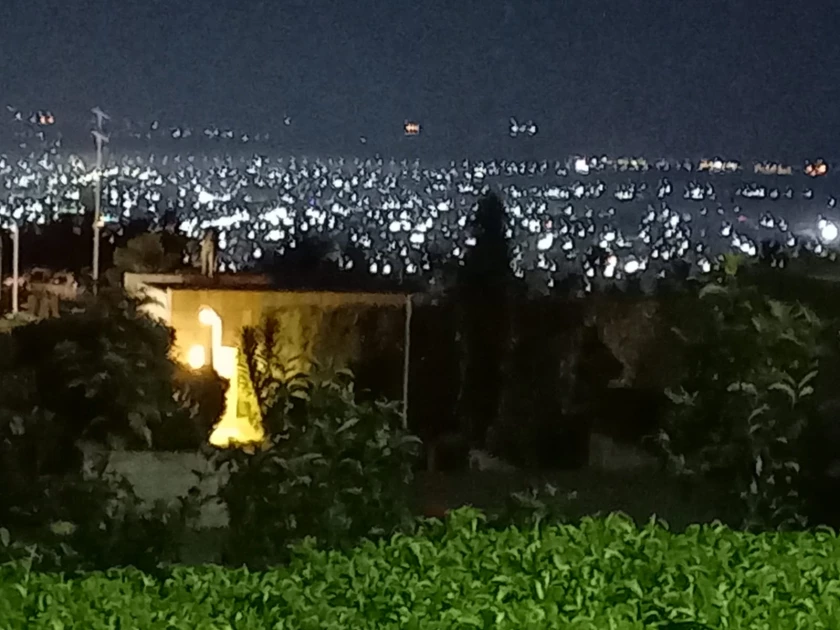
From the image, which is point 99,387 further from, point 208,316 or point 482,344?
point 482,344

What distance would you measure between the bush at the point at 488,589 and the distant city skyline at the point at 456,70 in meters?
2.78

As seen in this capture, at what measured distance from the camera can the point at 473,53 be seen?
4.90 m

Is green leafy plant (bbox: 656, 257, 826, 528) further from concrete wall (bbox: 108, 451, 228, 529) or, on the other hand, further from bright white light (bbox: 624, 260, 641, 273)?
concrete wall (bbox: 108, 451, 228, 529)

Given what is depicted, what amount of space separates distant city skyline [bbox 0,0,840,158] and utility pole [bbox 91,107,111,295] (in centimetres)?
8

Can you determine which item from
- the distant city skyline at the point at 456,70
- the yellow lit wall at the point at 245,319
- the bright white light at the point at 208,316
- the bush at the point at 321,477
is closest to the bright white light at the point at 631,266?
the distant city skyline at the point at 456,70

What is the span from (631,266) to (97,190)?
2.28 m

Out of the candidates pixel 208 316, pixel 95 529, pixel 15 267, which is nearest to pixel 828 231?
pixel 208 316

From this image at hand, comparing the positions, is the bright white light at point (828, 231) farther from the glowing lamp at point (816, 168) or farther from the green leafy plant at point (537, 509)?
the green leafy plant at point (537, 509)

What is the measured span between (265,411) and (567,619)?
2800 mm

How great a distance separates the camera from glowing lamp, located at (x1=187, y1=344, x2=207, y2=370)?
5.03 m

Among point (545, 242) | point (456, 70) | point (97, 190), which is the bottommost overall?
point (545, 242)

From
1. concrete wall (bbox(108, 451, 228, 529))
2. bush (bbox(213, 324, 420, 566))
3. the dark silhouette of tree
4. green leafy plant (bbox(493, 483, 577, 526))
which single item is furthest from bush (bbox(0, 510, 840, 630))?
the dark silhouette of tree

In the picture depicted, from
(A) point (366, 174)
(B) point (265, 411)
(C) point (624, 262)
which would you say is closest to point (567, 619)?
(B) point (265, 411)

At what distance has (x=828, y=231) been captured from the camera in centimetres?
513
